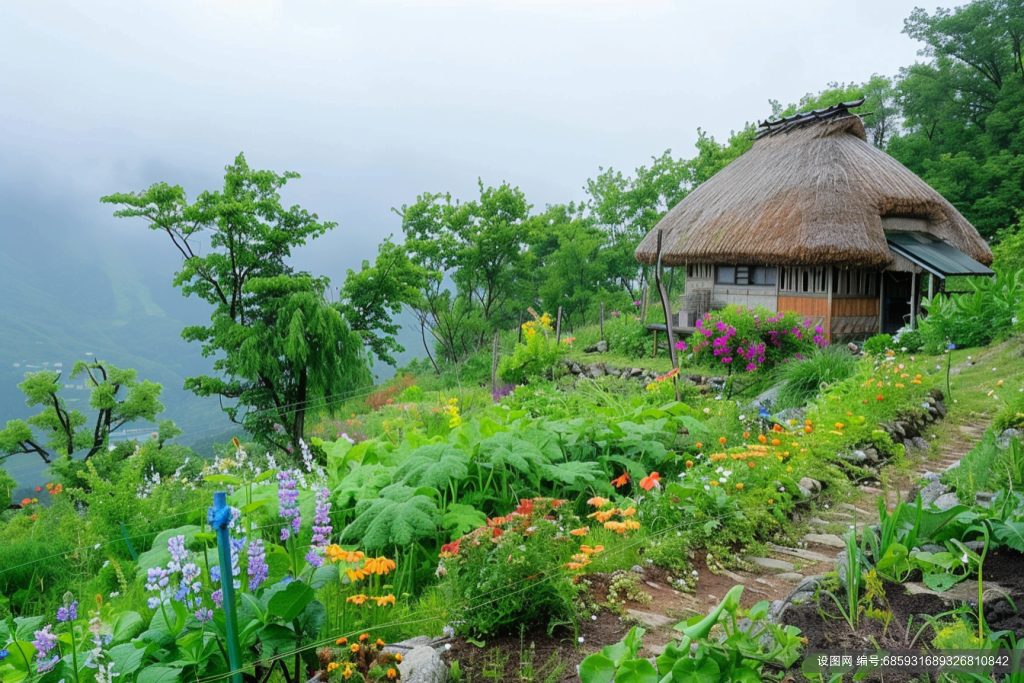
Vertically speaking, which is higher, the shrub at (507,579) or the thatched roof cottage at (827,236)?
the thatched roof cottage at (827,236)

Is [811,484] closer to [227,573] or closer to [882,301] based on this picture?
[227,573]

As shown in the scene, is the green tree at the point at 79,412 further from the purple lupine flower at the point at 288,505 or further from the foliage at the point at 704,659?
the foliage at the point at 704,659

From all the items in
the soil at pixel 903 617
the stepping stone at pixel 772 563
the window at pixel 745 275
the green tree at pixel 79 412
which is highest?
the window at pixel 745 275

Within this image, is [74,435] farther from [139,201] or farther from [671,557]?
[671,557]

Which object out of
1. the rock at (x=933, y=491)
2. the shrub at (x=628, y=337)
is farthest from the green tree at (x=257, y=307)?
the rock at (x=933, y=491)

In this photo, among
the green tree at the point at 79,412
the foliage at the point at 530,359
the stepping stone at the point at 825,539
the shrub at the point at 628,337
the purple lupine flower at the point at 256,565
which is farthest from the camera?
the shrub at the point at 628,337

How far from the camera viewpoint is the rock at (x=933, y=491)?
3471 mm

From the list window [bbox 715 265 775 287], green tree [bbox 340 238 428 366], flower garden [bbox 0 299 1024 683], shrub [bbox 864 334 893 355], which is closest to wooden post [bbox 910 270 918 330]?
shrub [bbox 864 334 893 355]

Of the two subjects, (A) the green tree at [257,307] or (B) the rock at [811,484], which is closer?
(B) the rock at [811,484]

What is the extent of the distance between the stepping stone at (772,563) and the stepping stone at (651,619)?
89 centimetres

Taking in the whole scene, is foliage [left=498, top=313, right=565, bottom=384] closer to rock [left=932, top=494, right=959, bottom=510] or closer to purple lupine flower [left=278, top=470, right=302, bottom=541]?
rock [left=932, top=494, right=959, bottom=510]

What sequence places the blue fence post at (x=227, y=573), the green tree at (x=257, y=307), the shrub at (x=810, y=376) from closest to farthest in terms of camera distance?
1. the blue fence post at (x=227, y=573)
2. the shrub at (x=810, y=376)
3. the green tree at (x=257, y=307)

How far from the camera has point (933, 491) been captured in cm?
356

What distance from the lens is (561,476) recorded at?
10.7ft
